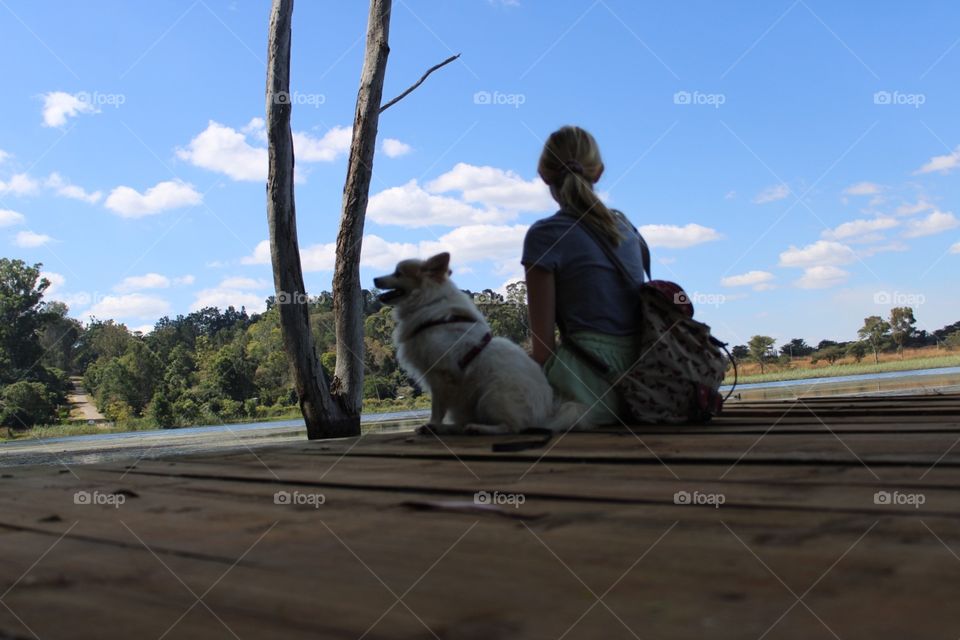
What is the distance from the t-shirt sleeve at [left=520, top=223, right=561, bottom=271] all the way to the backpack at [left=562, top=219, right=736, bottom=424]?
468mm

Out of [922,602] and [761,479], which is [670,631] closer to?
[922,602]

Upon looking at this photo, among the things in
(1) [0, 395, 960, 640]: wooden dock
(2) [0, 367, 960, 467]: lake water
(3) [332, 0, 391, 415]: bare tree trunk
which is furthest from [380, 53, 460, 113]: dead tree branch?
(1) [0, 395, 960, 640]: wooden dock

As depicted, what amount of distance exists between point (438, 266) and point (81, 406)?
30.3 meters

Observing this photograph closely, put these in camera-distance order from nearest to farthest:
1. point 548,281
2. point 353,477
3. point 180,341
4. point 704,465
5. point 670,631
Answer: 1. point 670,631
2. point 704,465
3. point 353,477
4. point 548,281
5. point 180,341

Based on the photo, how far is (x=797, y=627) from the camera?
2.60ft

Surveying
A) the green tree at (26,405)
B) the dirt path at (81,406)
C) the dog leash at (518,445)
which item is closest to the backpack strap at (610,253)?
the dog leash at (518,445)

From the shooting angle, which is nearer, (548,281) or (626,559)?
(626,559)

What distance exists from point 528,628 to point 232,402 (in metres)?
29.3

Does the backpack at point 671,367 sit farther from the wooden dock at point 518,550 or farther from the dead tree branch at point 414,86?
the dead tree branch at point 414,86

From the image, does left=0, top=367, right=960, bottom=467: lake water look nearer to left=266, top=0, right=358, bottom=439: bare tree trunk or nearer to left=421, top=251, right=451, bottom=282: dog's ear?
left=266, top=0, right=358, bottom=439: bare tree trunk

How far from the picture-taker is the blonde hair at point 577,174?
3.69m

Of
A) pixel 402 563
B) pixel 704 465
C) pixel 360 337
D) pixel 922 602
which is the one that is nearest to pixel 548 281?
pixel 704 465

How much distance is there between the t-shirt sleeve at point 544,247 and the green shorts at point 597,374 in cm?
39

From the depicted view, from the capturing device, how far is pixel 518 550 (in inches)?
46.5
